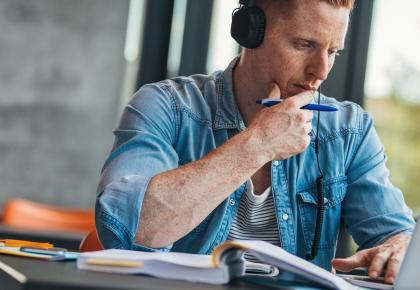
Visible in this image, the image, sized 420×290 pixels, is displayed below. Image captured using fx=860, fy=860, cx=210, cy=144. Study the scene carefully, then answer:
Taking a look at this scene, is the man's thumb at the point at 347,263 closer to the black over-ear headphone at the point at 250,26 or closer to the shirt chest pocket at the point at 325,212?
the shirt chest pocket at the point at 325,212

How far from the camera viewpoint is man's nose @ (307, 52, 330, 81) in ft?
6.65

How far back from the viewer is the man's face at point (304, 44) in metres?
2.05

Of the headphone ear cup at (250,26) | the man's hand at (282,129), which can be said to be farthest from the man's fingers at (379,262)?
the headphone ear cup at (250,26)

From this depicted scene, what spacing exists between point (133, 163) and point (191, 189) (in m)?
0.16

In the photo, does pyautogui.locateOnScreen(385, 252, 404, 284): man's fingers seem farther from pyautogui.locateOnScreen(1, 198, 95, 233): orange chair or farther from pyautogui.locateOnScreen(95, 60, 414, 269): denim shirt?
pyautogui.locateOnScreen(1, 198, 95, 233): orange chair

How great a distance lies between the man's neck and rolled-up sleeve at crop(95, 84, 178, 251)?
0.71ft

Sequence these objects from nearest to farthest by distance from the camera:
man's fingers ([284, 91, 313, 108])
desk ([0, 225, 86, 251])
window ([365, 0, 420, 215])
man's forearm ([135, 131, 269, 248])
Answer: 1. man's forearm ([135, 131, 269, 248])
2. man's fingers ([284, 91, 313, 108])
3. desk ([0, 225, 86, 251])
4. window ([365, 0, 420, 215])

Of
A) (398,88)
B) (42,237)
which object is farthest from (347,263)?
(398,88)

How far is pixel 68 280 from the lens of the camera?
102 centimetres

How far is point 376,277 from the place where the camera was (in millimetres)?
1646

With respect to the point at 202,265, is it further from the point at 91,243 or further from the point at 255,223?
the point at 255,223

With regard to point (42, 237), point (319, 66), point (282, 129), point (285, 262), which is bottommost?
point (42, 237)

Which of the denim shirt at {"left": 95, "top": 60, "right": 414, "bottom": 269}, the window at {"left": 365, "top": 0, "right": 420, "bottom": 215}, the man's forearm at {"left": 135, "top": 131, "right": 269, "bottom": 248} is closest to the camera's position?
the man's forearm at {"left": 135, "top": 131, "right": 269, "bottom": 248}

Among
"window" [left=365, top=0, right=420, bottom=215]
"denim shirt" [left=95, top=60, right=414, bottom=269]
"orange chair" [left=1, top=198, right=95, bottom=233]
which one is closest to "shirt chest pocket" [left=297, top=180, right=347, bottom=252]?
"denim shirt" [left=95, top=60, right=414, bottom=269]
